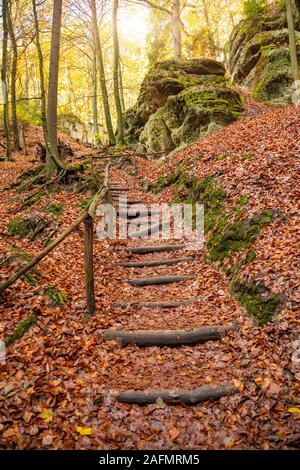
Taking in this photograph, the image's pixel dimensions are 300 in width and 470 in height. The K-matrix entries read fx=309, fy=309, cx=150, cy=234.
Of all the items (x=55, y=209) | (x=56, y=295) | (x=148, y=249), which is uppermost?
(x=55, y=209)

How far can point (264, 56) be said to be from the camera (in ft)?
63.2

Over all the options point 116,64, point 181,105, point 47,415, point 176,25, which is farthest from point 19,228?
point 176,25

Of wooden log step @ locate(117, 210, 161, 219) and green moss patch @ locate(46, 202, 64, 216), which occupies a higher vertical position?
green moss patch @ locate(46, 202, 64, 216)

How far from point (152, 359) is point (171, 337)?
451 mm

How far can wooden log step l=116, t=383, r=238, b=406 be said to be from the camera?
384 cm

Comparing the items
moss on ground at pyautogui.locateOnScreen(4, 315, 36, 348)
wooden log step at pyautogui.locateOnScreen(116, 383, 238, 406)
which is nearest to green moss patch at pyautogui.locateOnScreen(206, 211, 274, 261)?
wooden log step at pyautogui.locateOnScreen(116, 383, 238, 406)

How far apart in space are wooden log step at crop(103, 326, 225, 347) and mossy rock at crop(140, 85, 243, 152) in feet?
37.1

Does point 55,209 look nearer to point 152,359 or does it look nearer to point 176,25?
point 152,359

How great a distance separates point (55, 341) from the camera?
4.59 meters

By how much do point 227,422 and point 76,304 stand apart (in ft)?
10.2

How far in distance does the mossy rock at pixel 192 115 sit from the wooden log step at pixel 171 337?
1132 cm

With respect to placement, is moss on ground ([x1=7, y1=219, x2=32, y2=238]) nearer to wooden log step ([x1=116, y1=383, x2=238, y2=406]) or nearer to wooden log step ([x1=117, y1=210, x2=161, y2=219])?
wooden log step ([x1=117, y1=210, x2=161, y2=219])

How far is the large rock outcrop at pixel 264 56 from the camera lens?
17812 mm

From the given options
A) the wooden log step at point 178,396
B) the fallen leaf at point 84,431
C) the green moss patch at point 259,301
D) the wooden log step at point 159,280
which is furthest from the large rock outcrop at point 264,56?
the fallen leaf at point 84,431
